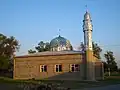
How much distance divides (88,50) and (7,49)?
30.0m

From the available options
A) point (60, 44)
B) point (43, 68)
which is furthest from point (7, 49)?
point (43, 68)

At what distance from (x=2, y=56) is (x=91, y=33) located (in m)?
26.7

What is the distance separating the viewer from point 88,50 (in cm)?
4516

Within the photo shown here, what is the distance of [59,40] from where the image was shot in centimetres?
5919

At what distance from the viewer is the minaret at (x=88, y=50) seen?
4412cm

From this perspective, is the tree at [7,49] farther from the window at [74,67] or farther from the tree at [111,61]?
the tree at [111,61]

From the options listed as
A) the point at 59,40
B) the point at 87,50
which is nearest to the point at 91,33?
the point at 87,50

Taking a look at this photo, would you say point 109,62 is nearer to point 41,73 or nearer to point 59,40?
point 59,40

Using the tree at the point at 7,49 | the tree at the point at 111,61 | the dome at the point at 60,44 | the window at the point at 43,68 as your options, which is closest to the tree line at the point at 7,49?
the tree at the point at 7,49

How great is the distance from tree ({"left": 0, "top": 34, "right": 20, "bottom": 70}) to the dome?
1389 centimetres

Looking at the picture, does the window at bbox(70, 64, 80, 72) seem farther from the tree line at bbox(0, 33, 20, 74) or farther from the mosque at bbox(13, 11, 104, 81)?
the tree line at bbox(0, 33, 20, 74)

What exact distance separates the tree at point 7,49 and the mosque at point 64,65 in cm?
1420

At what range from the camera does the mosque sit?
1759 inches

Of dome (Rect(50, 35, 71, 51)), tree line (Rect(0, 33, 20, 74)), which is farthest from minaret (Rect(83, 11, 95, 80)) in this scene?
tree line (Rect(0, 33, 20, 74))
